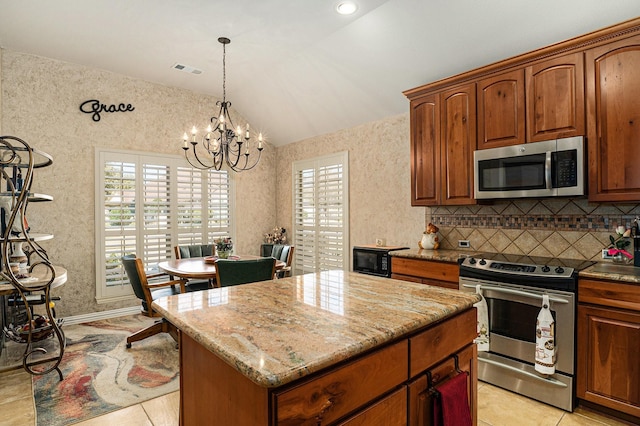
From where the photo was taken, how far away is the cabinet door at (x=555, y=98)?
8.34 ft

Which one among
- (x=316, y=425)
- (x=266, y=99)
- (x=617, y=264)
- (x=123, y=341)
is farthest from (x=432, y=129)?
(x=123, y=341)

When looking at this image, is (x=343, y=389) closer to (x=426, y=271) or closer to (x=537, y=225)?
(x=426, y=271)

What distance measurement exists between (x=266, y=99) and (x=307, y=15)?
1.99 meters

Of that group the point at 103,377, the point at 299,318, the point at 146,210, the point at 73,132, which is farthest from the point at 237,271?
the point at 73,132

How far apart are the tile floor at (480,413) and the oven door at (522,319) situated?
28cm

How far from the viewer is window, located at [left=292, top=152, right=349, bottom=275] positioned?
486 cm

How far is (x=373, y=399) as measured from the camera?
3.75 ft

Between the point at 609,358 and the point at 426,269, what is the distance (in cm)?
135

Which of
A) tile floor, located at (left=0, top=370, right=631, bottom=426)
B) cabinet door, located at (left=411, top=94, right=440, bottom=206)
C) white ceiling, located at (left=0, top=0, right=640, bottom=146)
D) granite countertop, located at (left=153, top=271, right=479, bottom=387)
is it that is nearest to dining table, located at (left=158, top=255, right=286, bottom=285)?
tile floor, located at (left=0, top=370, right=631, bottom=426)

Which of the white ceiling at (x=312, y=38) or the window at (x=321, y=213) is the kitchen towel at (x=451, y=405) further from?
the window at (x=321, y=213)

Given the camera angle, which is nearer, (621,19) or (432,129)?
(621,19)

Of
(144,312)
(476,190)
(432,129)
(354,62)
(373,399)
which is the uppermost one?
(354,62)

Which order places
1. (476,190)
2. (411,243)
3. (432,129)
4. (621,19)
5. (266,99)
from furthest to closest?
(266,99) → (411,243) → (432,129) → (476,190) → (621,19)

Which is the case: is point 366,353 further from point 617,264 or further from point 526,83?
point 526,83
